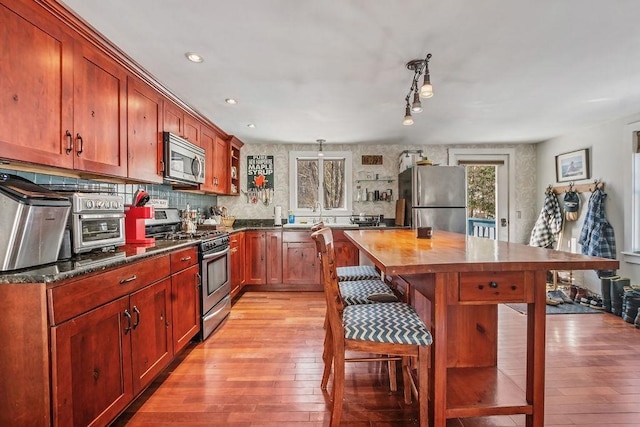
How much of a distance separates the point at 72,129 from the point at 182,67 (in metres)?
0.91

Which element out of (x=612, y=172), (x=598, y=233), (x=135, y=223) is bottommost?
(x=598, y=233)

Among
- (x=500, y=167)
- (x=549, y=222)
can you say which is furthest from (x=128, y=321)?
(x=500, y=167)

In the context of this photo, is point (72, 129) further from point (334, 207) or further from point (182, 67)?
point (334, 207)

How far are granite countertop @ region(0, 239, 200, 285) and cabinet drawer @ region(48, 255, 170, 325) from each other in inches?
1.5

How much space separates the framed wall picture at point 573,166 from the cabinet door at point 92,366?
5.14 m

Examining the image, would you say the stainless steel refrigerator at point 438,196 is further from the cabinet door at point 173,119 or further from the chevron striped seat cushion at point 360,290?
the cabinet door at point 173,119

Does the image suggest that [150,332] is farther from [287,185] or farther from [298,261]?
[287,185]

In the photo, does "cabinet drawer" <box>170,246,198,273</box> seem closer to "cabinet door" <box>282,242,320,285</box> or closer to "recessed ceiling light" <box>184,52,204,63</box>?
"recessed ceiling light" <box>184,52,204,63</box>

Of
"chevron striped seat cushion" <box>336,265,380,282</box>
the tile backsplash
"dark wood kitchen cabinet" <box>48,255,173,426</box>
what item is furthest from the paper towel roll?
"dark wood kitchen cabinet" <box>48,255,173,426</box>

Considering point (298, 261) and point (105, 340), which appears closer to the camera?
point (105, 340)

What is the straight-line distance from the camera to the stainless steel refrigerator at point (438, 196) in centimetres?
428

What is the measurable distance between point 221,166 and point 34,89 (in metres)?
2.70

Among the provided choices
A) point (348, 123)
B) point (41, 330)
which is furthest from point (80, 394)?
point (348, 123)

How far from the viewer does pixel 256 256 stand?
170 inches
